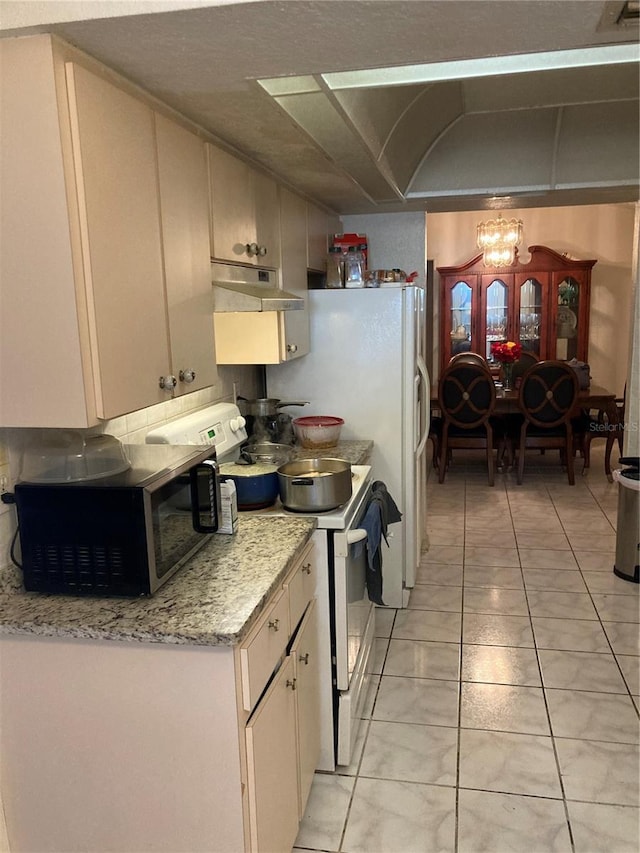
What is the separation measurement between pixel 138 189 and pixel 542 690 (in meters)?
2.38

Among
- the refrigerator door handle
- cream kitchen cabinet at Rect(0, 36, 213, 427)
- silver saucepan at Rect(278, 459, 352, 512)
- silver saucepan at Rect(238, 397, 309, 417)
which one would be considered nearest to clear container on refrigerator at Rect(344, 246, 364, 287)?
the refrigerator door handle

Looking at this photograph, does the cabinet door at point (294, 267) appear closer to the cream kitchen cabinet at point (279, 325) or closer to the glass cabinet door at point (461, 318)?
the cream kitchen cabinet at point (279, 325)

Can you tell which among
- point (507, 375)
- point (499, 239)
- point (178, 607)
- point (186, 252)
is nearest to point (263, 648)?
point (178, 607)

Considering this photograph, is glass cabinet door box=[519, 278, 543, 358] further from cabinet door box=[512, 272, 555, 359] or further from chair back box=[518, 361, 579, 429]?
chair back box=[518, 361, 579, 429]

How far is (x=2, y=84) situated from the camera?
131 cm

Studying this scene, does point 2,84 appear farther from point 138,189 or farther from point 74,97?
point 138,189

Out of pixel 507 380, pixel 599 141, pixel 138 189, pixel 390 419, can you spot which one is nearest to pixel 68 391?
pixel 138 189

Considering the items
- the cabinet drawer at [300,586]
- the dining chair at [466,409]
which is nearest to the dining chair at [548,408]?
the dining chair at [466,409]

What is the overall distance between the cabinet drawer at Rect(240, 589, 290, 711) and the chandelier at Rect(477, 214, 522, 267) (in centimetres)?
517

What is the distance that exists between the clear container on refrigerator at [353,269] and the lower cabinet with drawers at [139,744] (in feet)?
7.09

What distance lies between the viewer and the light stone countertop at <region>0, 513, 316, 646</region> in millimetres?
1422

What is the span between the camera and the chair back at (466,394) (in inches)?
214

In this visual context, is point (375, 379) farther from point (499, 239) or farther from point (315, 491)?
point (499, 239)

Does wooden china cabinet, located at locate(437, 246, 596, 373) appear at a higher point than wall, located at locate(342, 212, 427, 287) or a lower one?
lower
